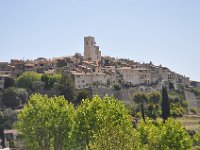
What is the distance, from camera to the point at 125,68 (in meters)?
109

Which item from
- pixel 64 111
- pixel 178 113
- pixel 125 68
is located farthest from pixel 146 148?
pixel 125 68

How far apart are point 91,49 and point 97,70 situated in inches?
896

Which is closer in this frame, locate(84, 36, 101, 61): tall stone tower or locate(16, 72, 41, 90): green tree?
locate(16, 72, 41, 90): green tree

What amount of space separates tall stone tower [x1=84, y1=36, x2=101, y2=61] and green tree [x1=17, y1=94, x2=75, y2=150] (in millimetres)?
78375

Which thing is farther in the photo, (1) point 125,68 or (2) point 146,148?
(1) point 125,68

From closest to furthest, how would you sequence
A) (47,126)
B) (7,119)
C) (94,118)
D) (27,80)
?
(94,118) < (47,126) < (7,119) < (27,80)

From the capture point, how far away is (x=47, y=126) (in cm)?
4488

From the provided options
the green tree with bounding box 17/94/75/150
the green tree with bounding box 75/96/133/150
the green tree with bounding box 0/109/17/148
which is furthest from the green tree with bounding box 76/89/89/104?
the green tree with bounding box 75/96/133/150

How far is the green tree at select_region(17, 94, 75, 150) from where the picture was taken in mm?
44750

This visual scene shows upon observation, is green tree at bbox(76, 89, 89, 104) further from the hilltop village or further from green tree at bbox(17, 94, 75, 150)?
green tree at bbox(17, 94, 75, 150)

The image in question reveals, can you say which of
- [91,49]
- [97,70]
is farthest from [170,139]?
[91,49]

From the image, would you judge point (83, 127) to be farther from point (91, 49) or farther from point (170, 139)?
point (91, 49)

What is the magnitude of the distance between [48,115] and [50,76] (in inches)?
1915

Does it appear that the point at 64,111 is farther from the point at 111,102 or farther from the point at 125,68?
the point at 125,68
